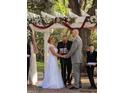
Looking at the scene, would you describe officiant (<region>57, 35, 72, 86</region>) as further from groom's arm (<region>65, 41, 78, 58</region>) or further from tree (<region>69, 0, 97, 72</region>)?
tree (<region>69, 0, 97, 72</region>)

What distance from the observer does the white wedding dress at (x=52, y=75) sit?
1340 centimetres

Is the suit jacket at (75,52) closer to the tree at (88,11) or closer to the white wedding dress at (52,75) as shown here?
the white wedding dress at (52,75)

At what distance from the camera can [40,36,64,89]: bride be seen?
1335 centimetres

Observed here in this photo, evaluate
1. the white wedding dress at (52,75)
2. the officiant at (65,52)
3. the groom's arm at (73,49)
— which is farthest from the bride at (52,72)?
the groom's arm at (73,49)

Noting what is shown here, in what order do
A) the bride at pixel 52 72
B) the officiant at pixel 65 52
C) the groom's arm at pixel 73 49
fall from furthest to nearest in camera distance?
the bride at pixel 52 72 < the officiant at pixel 65 52 < the groom's arm at pixel 73 49

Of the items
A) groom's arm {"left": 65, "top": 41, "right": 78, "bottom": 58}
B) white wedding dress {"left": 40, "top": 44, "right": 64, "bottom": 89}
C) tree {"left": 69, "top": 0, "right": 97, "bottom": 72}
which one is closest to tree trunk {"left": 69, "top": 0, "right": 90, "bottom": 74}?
tree {"left": 69, "top": 0, "right": 97, "bottom": 72}

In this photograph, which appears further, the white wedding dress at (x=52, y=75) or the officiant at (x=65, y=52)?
the white wedding dress at (x=52, y=75)

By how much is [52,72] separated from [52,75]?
10cm

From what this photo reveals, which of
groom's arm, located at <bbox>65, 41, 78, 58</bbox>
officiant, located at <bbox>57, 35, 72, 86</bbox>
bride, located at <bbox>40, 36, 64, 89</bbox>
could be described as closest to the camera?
groom's arm, located at <bbox>65, 41, 78, 58</bbox>

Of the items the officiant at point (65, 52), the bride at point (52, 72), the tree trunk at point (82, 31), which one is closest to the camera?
the officiant at point (65, 52)

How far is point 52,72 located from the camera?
13.6 m

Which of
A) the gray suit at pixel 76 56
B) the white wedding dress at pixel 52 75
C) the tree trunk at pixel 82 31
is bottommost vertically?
the white wedding dress at pixel 52 75
